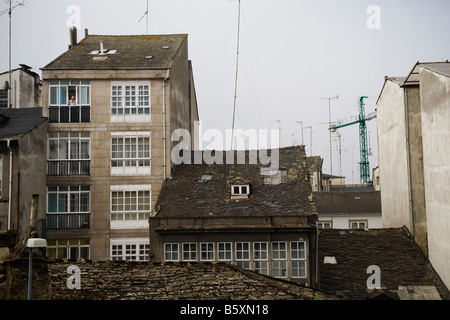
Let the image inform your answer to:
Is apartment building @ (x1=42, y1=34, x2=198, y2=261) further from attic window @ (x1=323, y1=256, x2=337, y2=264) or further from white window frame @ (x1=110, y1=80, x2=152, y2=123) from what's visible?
attic window @ (x1=323, y1=256, x2=337, y2=264)

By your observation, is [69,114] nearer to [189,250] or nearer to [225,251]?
[189,250]

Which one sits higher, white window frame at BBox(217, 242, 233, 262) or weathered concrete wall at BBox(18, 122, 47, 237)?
weathered concrete wall at BBox(18, 122, 47, 237)

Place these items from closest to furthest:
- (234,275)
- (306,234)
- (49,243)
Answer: (234,275)
(306,234)
(49,243)

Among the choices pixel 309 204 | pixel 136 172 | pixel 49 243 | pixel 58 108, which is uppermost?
pixel 58 108

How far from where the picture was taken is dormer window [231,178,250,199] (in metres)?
29.7

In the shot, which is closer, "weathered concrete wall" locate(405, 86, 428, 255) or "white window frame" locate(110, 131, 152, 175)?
"weathered concrete wall" locate(405, 86, 428, 255)

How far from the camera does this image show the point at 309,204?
28391mm

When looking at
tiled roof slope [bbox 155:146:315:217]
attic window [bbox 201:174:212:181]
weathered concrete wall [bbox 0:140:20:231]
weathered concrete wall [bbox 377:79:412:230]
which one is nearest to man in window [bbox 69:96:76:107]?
weathered concrete wall [bbox 0:140:20:231]

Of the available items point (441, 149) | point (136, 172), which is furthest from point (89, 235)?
point (441, 149)

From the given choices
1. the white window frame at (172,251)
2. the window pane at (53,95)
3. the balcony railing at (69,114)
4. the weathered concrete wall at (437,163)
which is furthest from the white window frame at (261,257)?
the window pane at (53,95)

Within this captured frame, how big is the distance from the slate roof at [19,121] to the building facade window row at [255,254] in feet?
33.1

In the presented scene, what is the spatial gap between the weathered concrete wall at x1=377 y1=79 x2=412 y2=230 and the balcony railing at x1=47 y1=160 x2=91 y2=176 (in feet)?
58.7
